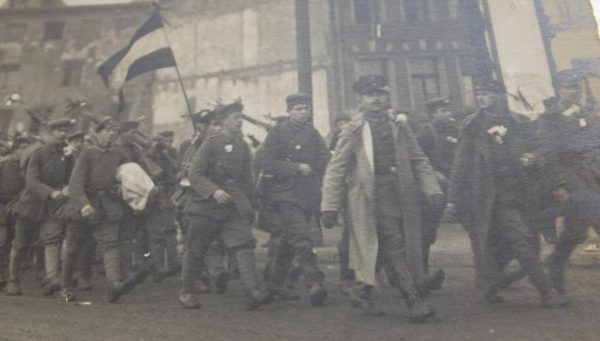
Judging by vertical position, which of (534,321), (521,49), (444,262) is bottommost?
(534,321)

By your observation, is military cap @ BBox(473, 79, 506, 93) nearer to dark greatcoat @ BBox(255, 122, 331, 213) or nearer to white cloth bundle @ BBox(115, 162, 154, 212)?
dark greatcoat @ BBox(255, 122, 331, 213)

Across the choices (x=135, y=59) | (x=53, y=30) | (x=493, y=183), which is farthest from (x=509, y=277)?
(x=53, y=30)

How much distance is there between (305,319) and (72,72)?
337 inches

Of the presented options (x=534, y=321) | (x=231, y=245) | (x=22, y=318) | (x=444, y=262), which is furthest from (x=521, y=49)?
(x=22, y=318)

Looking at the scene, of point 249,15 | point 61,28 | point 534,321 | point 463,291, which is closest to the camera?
point 534,321

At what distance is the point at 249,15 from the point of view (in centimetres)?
1287

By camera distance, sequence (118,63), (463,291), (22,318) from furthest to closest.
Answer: (118,63)
(463,291)
(22,318)

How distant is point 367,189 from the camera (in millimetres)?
3322

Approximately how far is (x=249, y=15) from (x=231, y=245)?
10621 mm

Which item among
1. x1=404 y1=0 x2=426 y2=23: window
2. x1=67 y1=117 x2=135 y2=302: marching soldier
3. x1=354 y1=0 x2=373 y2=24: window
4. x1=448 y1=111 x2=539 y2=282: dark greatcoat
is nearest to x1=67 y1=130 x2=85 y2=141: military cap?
x1=67 y1=117 x2=135 y2=302: marching soldier

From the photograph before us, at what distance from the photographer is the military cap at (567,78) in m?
4.74

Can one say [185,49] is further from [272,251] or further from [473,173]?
[473,173]

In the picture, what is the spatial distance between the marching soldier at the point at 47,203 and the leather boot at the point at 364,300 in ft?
10.4

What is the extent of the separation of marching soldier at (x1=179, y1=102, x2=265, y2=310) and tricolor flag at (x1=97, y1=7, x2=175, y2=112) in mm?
5510
